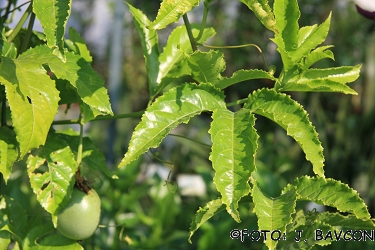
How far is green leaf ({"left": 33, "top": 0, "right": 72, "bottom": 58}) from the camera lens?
2.11ft

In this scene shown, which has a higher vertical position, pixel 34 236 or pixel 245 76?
pixel 245 76

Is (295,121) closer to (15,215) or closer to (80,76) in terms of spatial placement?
(80,76)

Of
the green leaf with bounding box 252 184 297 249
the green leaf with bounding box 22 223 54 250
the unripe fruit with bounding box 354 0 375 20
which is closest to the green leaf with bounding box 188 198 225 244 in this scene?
the green leaf with bounding box 252 184 297 249

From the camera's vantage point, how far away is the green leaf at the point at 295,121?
63cm

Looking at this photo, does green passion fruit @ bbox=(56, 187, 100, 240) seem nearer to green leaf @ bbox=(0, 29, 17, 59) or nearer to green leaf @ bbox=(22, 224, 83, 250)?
green leaf @ bbox=(22, 224, 83, 250)

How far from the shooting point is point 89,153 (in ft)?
2.83

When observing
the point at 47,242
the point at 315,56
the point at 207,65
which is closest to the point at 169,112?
the point at 207,65

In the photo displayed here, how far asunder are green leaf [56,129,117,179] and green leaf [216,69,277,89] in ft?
0.79

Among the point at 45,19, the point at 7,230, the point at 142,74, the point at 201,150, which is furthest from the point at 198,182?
the point at 142,74

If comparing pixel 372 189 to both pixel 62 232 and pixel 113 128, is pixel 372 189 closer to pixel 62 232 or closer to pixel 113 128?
pixel 113 128

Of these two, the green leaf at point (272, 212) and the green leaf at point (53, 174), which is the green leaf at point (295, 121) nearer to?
the green leaf at point (272, 212)

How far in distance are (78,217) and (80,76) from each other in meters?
0.20

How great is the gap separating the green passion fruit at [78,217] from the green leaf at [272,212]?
0.24 metres

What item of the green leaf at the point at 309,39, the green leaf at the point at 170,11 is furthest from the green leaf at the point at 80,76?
the green leaf at the point at 309,39
